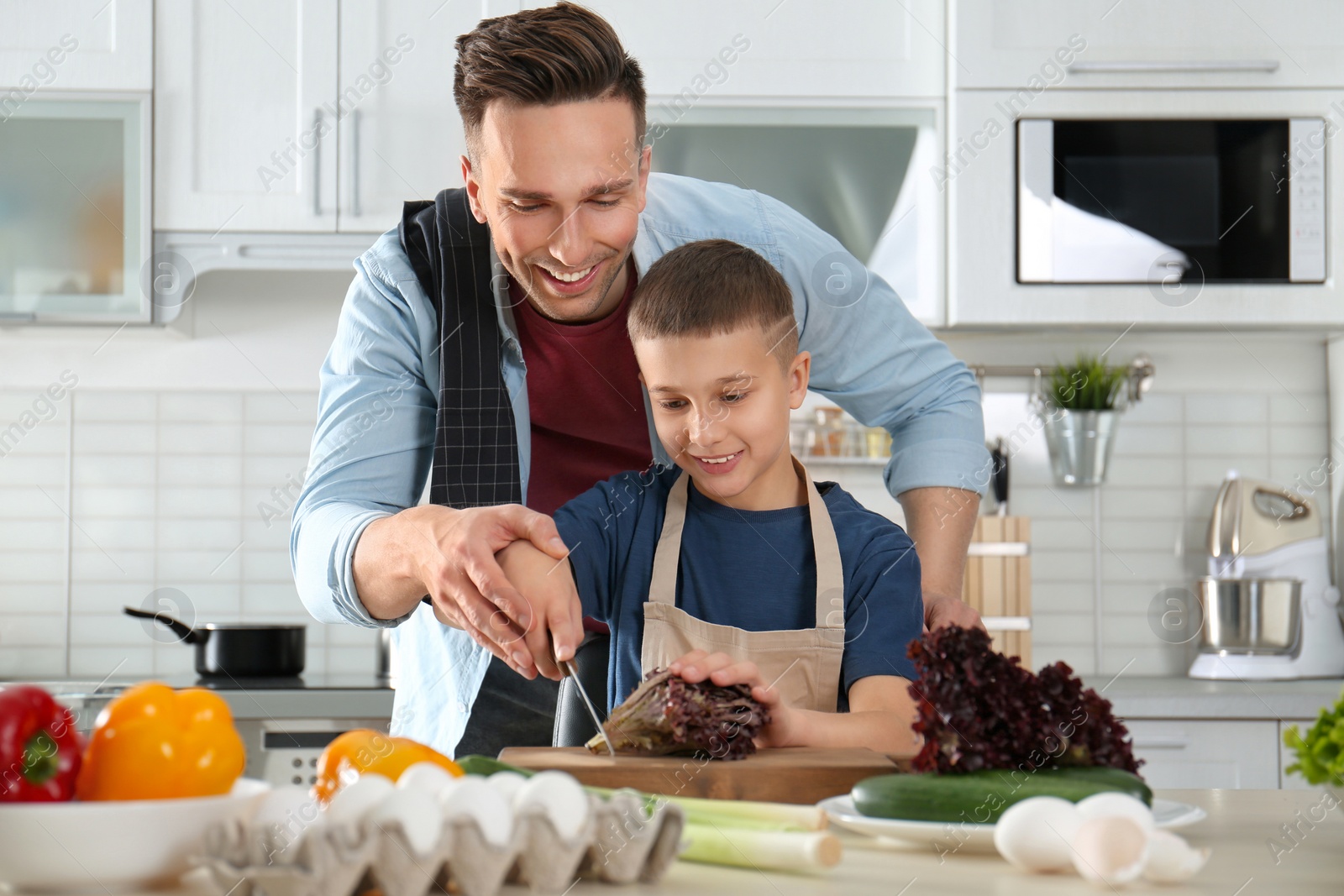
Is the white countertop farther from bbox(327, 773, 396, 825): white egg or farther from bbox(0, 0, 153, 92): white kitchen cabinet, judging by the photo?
bbox(0, 0, 153, 92): white kitchen cabinet

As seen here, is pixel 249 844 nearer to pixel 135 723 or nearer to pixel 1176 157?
pixel 135 723

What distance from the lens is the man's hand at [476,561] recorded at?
1022 millimetres

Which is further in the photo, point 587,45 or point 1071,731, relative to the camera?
point 587,45

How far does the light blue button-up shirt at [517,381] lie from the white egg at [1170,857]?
873 mm

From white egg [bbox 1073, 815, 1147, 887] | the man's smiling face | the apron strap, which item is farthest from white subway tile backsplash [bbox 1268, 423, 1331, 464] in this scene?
white egg [bbox 1073, 815, 1147, 887]

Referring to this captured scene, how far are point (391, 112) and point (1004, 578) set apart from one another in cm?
158

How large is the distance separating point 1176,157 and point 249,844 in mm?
2356

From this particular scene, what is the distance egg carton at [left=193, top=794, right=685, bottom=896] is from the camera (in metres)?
0.55

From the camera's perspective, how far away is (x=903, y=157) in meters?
2.54

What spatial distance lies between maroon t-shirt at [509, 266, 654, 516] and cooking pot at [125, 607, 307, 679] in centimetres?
113

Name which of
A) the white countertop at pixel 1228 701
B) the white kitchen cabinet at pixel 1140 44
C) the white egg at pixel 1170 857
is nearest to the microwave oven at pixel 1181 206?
the white kitchen cabinet at pixel 1140 44

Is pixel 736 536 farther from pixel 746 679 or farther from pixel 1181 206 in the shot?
pixel 1181 206

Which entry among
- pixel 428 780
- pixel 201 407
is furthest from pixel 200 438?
pixel 428 780

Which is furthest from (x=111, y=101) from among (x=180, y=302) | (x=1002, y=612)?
(x=1002, y=612)
